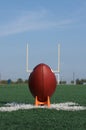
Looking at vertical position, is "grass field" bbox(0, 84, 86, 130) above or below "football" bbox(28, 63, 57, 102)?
below

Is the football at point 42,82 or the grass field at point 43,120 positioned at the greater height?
the football at point 42,82

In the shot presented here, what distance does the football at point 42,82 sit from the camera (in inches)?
461

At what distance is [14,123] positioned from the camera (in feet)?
26.5

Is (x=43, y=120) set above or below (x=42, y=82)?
below

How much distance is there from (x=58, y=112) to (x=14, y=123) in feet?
7.05

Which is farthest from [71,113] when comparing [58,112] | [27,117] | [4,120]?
[4,120]

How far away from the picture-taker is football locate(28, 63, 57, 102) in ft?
38.4

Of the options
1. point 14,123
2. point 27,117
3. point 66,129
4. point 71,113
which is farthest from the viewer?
point 71,113

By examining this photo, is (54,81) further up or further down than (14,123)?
further up

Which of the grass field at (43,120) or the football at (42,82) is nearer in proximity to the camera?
the grass field at (43,120)

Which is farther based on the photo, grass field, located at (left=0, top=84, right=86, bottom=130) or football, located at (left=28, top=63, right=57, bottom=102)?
football, located at (left=28, top=63, right=57, bottom=102)

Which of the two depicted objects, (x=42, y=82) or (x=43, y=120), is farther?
(x=42, y=82)

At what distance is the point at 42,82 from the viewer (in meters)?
11.7

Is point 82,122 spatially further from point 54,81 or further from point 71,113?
point 54,81
